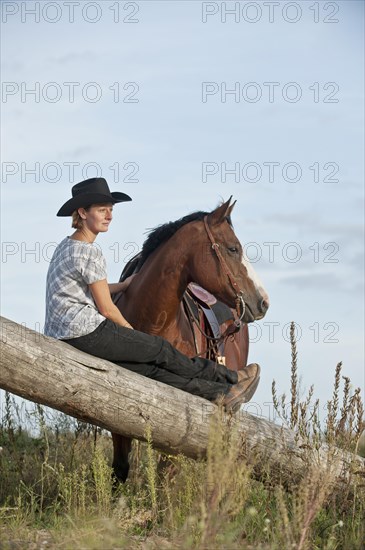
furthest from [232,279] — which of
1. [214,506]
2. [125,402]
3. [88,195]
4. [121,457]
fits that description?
[214,506]

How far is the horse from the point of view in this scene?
27.8 feet

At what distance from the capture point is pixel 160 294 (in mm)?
8453

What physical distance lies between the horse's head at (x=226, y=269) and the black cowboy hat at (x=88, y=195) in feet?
4.09

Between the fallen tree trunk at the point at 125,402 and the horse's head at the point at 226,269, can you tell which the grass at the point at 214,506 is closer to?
the fallen tree trunk at the point at 125,402

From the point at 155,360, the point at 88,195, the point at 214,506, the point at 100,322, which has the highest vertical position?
the point at 88,195

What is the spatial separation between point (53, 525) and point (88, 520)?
1.66 ft

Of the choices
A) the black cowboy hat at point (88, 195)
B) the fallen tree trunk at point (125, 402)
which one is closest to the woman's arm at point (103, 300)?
the fallen tree trunk at point (125, 402)

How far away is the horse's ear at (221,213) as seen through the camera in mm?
8633

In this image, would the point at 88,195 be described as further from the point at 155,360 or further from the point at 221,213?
the point at 221,213

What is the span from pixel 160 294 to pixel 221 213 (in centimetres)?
102

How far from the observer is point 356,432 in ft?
22.9

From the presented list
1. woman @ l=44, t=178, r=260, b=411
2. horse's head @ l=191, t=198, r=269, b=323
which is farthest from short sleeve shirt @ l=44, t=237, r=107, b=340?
horse's head @ l=191, t=198, r=269, b=323

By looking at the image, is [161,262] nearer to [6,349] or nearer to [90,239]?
[90,239]

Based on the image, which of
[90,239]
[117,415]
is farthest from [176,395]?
[90,239]
